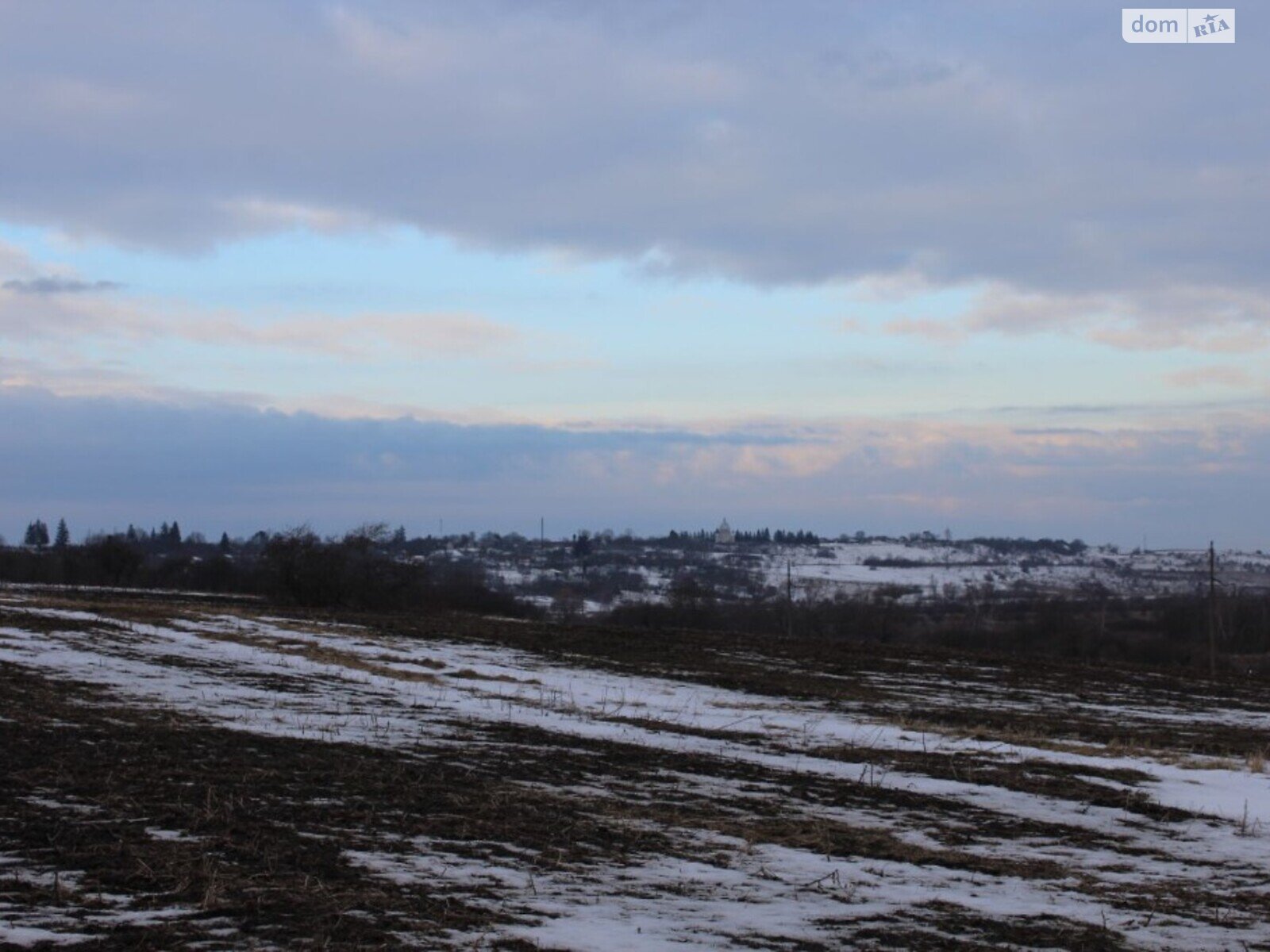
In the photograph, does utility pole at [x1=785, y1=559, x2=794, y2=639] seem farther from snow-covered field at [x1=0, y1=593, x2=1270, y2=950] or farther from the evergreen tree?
the evergreen tree

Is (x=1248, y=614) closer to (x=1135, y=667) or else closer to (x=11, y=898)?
(x=1135, y=667)

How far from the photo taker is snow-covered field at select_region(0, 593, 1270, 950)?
6.43 meters

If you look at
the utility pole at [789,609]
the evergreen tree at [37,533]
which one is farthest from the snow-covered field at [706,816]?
the evergreen tree at [37,533]

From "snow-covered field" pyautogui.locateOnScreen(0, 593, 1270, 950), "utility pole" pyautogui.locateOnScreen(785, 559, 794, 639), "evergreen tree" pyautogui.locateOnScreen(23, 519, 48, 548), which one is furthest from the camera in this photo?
"evergreen tree" pyautogui.locateOnScreen(23, 519, 48, 548)

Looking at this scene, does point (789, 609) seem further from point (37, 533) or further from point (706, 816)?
point (37, 533)

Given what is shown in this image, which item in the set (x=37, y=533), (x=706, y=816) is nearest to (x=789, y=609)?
(x=706, y=816)

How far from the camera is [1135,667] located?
4016 centimetres

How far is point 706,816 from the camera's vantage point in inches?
383

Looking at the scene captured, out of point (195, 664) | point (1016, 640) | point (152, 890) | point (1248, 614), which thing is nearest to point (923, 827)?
point (152, 890)

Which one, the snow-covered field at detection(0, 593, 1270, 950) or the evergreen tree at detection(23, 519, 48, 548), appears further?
the evergreen tree at detection(23, 519, 48, 548)

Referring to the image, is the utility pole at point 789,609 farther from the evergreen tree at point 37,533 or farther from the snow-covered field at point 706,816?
the evergreen tree at point 37,533

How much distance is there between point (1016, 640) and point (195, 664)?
6483cm

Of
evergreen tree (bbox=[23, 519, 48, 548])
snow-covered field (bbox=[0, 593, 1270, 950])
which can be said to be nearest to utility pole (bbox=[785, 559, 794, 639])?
snow-covered field (bbox=[0, 593, 1270, 950])

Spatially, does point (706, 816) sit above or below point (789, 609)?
above
